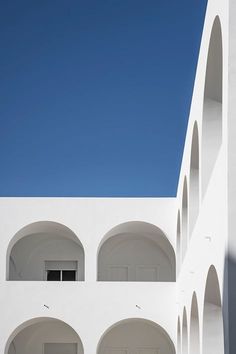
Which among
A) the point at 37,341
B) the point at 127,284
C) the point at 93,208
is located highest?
the point at 93,208

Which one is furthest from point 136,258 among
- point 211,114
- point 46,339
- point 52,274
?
point 211,114

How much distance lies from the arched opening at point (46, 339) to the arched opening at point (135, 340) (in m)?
1.01

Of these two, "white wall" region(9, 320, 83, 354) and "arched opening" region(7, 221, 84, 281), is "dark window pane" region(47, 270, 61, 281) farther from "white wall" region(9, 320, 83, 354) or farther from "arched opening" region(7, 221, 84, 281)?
"white wall" region(9, 320, 83, 354)

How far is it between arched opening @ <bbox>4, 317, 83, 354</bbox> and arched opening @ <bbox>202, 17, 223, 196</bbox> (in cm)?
1499

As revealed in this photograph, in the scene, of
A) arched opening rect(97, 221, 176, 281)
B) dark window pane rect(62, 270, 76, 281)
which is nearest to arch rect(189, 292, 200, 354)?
arched opening rect(97, 221, 176, 281)

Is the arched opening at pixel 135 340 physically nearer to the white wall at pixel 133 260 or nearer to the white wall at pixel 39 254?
the white wall at pixel 133 260

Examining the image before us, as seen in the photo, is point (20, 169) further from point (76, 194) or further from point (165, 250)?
point (165, 250)

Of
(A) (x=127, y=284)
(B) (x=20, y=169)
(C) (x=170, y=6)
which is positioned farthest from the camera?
(B) (x=20, y=169)

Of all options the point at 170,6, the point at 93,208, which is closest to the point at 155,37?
the point at 170,6

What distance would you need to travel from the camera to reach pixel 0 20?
17.1 meters

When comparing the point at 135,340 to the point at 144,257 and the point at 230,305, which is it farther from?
the point at 230,305

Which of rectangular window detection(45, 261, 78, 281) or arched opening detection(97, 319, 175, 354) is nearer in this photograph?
arched opening detection(97, 319, 175, 354)

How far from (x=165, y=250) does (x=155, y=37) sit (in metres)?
10.8

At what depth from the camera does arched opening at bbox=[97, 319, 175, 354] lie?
83.4 ft
